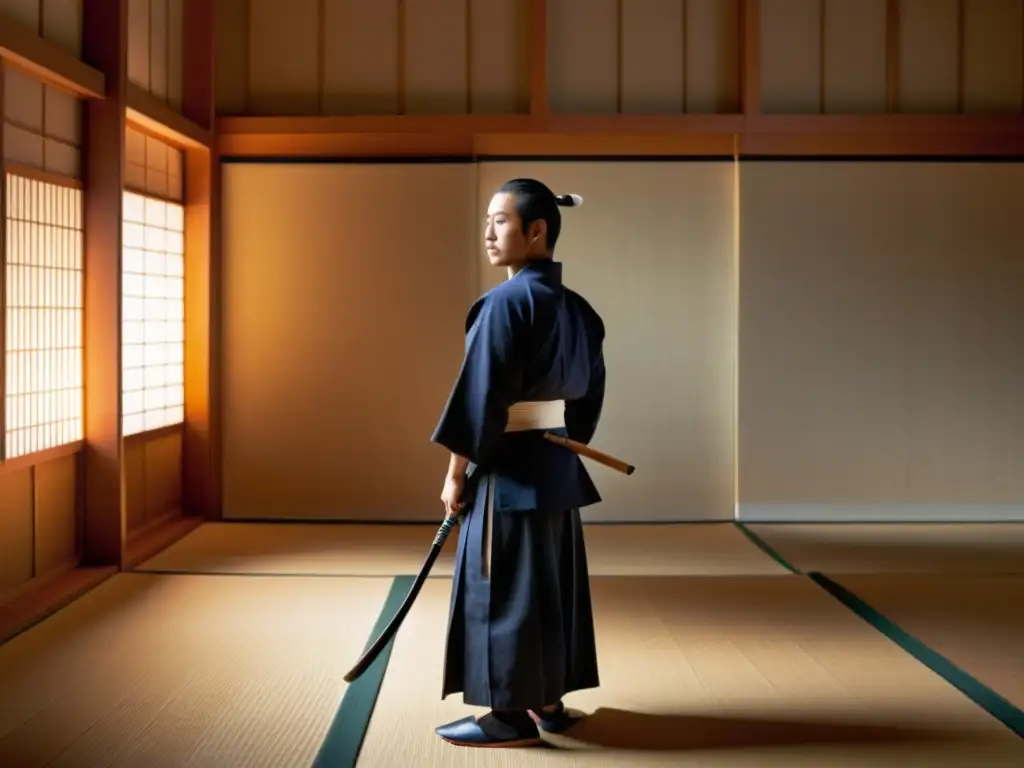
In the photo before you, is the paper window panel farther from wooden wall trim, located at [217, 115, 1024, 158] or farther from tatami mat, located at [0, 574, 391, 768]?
wooden wall trim, located at [217, 115, 1024, 158]

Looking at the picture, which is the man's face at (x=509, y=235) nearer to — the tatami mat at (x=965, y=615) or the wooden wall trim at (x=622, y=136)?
the tatami mat at (x=965, y=615)

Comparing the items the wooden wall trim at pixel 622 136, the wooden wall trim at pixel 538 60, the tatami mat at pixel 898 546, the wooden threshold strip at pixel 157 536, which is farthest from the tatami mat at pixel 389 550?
the wooden wall trim at pixel 538 60

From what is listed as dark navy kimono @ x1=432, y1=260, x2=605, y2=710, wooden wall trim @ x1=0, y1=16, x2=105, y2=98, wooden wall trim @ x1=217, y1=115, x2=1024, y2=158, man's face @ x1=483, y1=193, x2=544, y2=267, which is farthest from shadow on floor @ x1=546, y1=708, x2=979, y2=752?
wooden wall trim @ x1=217, y1=115, x2=1024, y2=158

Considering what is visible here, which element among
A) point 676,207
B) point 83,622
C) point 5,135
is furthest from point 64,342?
point 676,207

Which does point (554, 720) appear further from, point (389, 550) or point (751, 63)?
point (751, 63)

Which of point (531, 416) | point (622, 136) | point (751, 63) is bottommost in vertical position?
point (531, 416)

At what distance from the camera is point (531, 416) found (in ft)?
9.46

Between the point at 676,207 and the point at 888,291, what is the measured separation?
3.70 ft

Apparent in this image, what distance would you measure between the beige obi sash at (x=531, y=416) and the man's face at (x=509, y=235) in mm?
336

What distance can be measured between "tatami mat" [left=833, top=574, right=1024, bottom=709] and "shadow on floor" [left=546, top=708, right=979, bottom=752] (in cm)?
42

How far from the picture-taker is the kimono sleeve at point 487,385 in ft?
9.02

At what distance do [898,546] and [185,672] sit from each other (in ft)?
10.8

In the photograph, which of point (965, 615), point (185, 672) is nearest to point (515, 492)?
point (185, 672)

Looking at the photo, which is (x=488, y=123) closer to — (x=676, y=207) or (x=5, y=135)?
(x=676, y=207)
